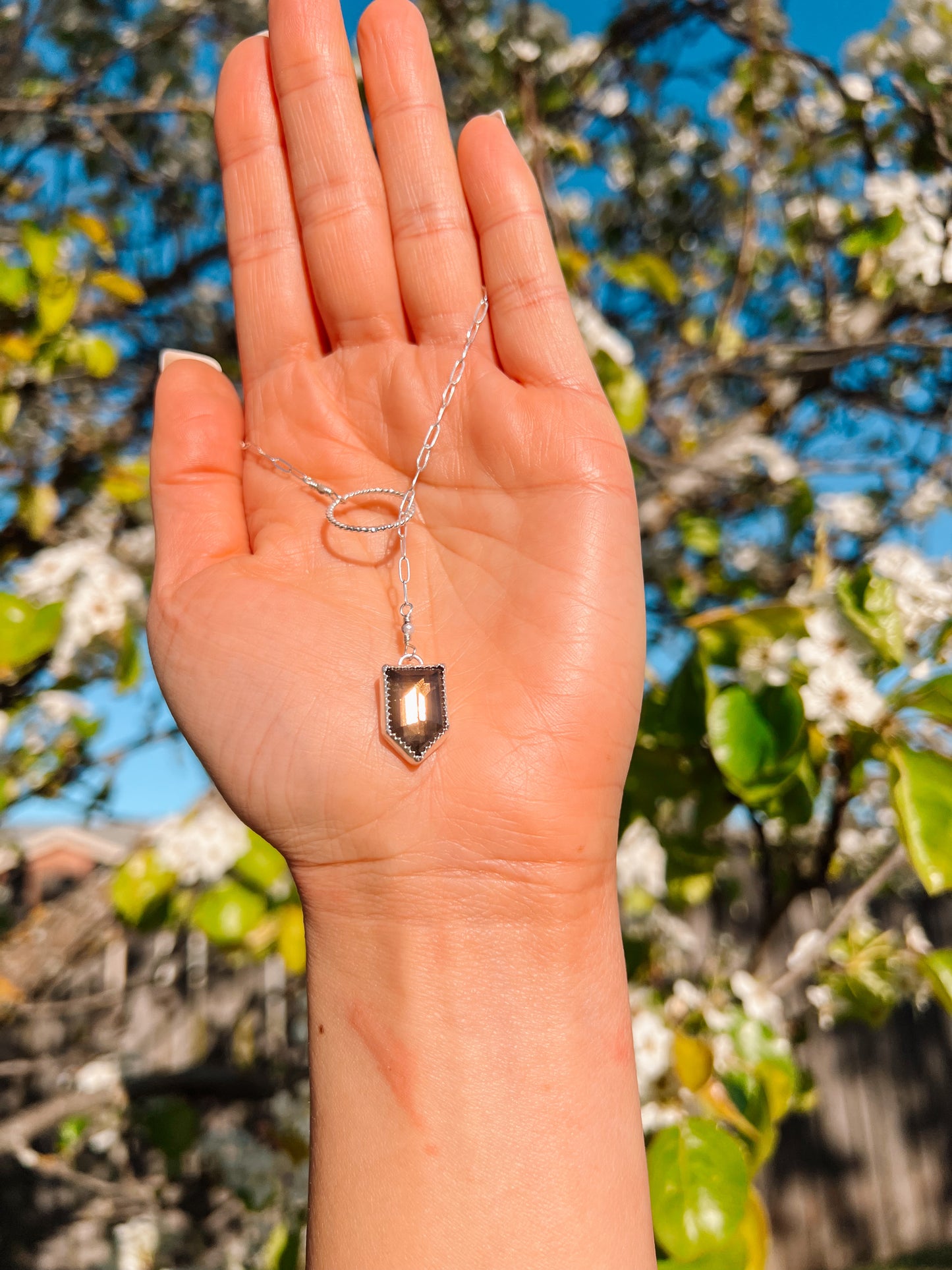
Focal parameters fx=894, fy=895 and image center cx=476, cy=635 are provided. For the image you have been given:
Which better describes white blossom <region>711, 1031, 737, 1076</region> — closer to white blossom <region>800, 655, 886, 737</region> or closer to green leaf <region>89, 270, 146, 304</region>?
white blossom <region>800, 655, 886, 737</region>

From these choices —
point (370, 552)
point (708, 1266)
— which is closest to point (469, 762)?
point (370, 552)

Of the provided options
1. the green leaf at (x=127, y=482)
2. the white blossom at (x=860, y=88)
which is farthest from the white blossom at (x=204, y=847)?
the white blossom at (x=860, y=88)

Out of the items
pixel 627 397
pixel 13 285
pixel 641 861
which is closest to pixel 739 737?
pixel 627 397

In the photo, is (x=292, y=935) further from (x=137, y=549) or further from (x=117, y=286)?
→ (x=117, y=286)

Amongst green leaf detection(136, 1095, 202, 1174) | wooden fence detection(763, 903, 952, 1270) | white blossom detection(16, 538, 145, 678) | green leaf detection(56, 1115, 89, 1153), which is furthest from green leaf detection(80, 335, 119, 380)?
wooden fence detection(763, 903, 952, 1270)

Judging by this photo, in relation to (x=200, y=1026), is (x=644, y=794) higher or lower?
higher

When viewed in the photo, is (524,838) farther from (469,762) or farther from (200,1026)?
(200,1026)
